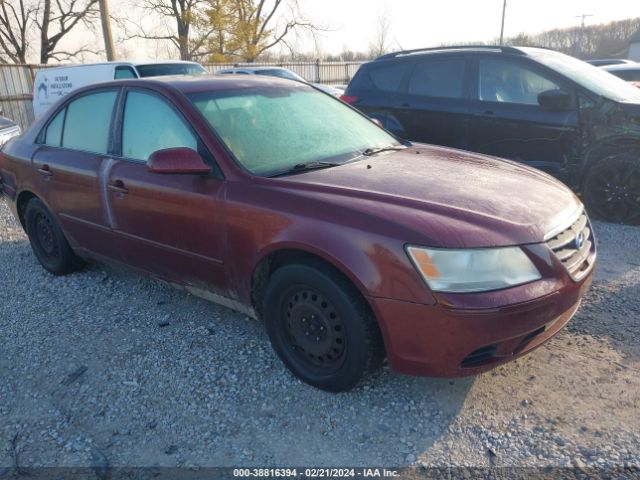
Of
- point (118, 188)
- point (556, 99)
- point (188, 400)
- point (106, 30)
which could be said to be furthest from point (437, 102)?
point (106, 30)

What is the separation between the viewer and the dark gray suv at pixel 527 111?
5.23 m

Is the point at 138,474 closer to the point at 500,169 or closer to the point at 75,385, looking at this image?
the point at 75,385

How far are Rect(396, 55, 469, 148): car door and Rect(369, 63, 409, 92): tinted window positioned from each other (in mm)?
142

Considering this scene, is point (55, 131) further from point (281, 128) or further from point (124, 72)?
point (124, 72)

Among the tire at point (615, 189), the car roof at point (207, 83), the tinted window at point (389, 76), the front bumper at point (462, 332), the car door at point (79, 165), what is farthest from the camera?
the tinted window at point (389, 76)

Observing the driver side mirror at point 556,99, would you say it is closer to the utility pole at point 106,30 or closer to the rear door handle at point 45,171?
the rear door handle at point 45,171

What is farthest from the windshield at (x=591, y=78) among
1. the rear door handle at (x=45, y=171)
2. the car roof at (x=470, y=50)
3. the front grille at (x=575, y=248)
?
the rear door handle at (x=45, y=171)

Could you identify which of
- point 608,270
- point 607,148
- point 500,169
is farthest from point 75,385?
point 607,148

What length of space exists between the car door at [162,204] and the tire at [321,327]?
470 millimetres

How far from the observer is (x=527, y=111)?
18.3 feet

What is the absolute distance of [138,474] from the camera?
2.35 m

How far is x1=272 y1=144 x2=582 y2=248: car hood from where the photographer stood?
7.77 ft

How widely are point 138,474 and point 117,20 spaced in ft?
102

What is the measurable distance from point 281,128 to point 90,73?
961 centimetres
